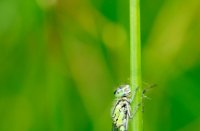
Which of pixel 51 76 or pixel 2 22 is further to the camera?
pixel 2 22

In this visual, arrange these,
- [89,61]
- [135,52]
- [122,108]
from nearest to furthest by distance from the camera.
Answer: [135,52], [122,108], [89,61]

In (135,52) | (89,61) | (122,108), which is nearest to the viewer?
(135,52)

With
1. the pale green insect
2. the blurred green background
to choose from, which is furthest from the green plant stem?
the blurred green background

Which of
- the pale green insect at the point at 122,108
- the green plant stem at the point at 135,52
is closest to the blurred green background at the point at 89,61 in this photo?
the pale green insect at the point at 122,108

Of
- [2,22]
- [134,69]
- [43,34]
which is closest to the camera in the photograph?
[134,69]

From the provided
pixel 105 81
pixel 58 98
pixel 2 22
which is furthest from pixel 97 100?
pixel 2 22

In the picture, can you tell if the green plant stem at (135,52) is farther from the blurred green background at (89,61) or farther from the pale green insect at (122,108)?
the blurred green background at (89,61)

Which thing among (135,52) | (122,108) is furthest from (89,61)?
(135,52)

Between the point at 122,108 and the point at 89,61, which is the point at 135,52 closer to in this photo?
the point at 122,108

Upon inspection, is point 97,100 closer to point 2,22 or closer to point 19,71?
point 19,71
